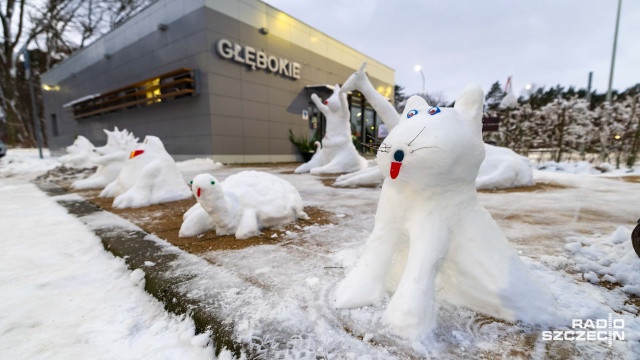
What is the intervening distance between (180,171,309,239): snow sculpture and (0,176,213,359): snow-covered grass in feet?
2.32

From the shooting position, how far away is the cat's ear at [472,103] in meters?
1.41

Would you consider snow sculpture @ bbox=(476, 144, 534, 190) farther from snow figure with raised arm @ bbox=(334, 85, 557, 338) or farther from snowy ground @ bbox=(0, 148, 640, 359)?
snow figure with raised arm @ bbox=(334, 85, 557, 338)

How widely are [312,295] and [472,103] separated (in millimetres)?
1257

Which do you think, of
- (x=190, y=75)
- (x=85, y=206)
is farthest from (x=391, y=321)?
(x=190, y=75)

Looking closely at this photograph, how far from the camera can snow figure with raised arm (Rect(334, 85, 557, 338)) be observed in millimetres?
1248

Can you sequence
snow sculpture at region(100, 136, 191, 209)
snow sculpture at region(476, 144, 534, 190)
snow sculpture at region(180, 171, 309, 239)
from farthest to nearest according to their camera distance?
snow sculpture at region(476, 144, 534, 190)
snow sculpture at region(100, 136, 191, 209)
snow sculpture at region(180, 171, 309, 239)

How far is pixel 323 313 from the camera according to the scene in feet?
4.40

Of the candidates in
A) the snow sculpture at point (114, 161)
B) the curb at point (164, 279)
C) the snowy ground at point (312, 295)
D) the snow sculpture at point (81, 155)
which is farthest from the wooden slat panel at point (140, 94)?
the curb at point (164, 279)

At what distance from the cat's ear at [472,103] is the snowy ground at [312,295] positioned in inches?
36.8

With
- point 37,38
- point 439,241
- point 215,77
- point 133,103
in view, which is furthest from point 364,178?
point 37,38

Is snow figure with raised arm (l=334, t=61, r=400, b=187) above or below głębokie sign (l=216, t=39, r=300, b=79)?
below

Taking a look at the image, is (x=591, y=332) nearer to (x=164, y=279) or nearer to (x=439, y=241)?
(x=439, y=241)

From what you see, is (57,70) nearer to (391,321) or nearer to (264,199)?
(264,199)

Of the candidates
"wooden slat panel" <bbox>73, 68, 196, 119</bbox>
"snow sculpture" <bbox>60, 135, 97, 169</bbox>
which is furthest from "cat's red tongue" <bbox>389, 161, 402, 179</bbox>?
"wooden slat panel" <bbox>73, 68, 196, 119</bbox>
